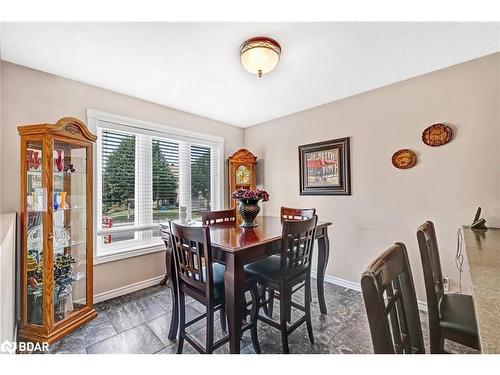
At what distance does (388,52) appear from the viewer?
191cm

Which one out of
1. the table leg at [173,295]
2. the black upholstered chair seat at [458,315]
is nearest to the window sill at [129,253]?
the table leg at [173,295]

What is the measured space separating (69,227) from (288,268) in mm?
2065

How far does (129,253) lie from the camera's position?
2695 mm

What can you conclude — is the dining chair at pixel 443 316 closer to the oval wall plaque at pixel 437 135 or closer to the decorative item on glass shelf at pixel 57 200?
the oval wall plaque at pixel 437 135

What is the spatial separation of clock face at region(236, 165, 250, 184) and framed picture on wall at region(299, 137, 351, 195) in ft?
2.90

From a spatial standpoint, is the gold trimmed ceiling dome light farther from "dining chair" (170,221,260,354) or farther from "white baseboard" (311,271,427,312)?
"white baseboard" (311,271,427,312)

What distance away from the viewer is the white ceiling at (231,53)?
63.9 inches

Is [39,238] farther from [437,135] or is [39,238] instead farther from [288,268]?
[437,135]

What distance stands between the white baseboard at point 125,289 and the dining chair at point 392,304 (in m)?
2.75

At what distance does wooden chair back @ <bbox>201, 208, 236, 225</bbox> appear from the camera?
244 centimetres
